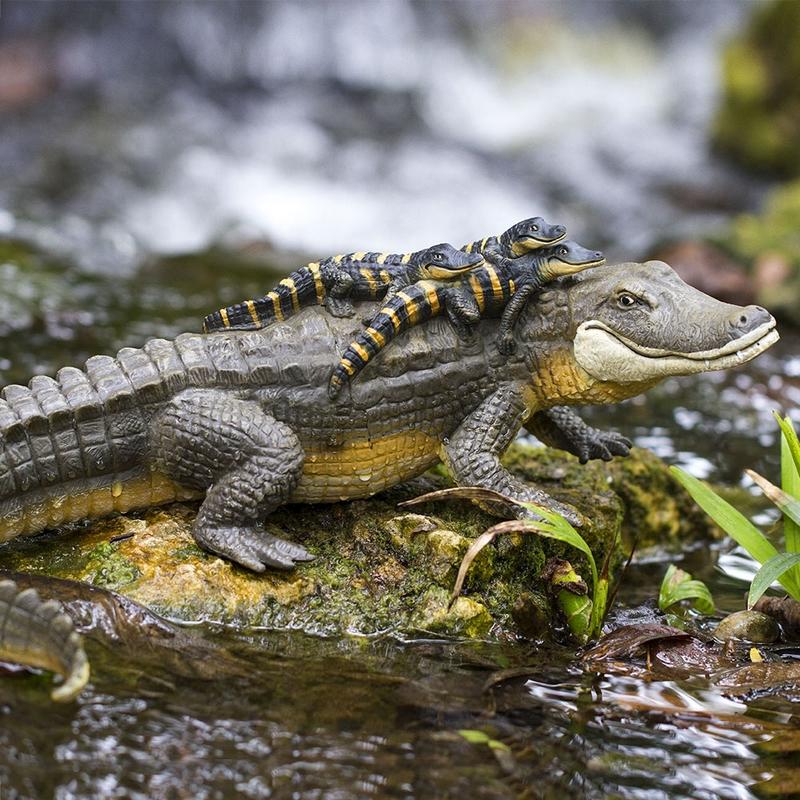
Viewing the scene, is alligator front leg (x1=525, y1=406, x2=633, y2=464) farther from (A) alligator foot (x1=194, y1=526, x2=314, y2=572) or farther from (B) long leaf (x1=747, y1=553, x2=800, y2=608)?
(A) alligator foot (x1=194, y1=526, x2=314, y2=572)

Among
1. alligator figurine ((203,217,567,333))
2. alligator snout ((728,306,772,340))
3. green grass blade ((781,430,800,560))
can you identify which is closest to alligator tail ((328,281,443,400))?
alligator figurine ((203,217,567,333))

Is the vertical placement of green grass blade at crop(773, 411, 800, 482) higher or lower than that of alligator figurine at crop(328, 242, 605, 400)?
lower

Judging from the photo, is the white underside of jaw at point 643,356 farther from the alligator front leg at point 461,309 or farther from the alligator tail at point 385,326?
the alligator tail at point 385,326

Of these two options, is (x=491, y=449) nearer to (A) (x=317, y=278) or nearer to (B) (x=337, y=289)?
(B) (x=337, y=289)

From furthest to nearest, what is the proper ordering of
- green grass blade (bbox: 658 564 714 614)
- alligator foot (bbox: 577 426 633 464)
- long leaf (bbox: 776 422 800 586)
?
1. alligator foot (bbox: 577 426 633 464)
2. green grass blade (bbox: 658 564 714 614)
3. long leaf (bbox: 776 422 800 586)

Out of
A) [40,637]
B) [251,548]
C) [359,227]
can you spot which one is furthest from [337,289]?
[359,227]

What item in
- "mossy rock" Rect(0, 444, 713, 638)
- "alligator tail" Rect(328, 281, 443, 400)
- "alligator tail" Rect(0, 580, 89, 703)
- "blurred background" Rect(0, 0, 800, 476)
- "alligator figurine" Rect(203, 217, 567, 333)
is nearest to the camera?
"alligator tail" Rect(0, 580, 89, 703)

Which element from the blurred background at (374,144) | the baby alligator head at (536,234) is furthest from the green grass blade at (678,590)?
the blurred background at (374,144)
